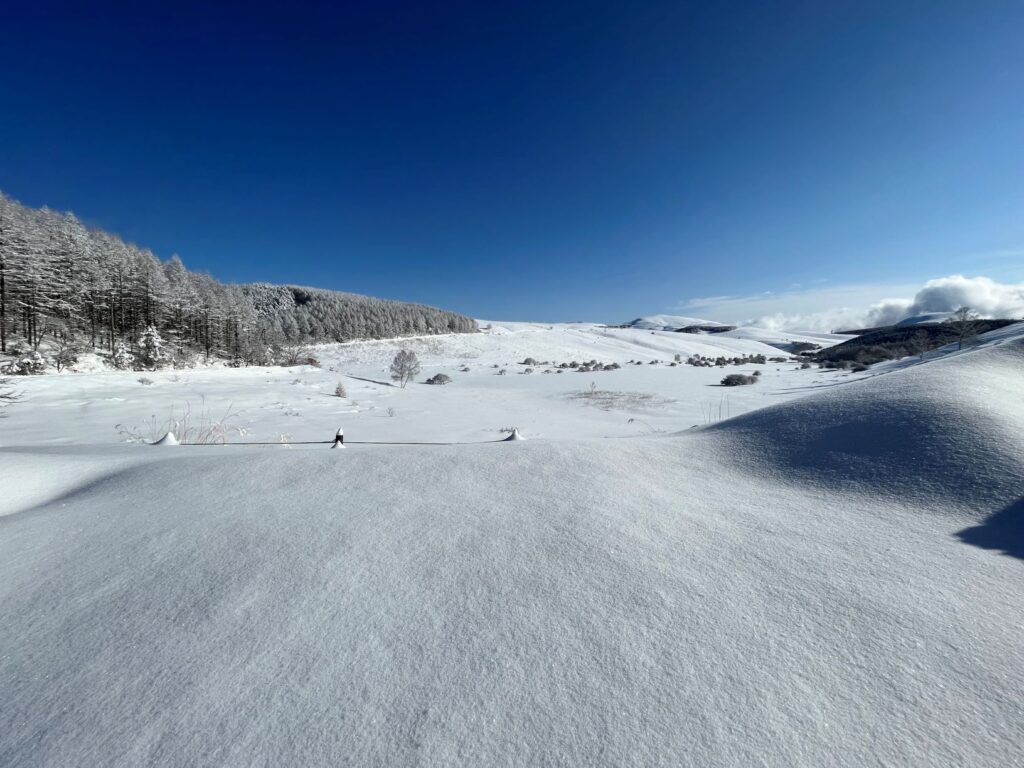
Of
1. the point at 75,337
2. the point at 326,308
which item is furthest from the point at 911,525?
the point at 326,308

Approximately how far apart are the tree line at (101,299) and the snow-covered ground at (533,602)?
91.0ft

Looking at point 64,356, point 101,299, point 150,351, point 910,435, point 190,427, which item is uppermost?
point 101,299

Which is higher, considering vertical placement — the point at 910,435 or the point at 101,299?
the point at 101,299

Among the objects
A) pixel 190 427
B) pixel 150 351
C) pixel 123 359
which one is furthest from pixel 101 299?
pixel 190 427

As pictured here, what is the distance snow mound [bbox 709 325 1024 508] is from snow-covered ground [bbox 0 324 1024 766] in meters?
0.02

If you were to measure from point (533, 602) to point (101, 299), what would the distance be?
40.2 metres

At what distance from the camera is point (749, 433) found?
348 centimetres

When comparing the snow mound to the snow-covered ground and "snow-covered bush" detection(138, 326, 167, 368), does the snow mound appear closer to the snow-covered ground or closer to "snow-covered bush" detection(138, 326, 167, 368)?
the snow-covered ground

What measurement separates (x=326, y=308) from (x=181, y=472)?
79.7m

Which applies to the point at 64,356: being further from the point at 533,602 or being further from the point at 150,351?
the point at 533,602

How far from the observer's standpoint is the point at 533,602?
1461mm

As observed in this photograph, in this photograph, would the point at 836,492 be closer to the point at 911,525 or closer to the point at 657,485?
the point at 911,525

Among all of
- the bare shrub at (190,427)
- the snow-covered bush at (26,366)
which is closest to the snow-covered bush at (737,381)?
the bare shrub at (190,427)

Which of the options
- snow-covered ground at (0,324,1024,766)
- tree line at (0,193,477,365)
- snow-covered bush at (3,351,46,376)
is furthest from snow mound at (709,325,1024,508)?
tree line at (0,193,477,365)
